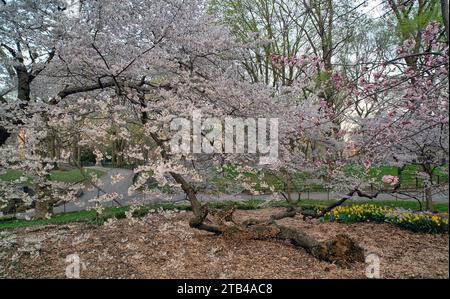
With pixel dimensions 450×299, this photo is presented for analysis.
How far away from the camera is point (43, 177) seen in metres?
4.86

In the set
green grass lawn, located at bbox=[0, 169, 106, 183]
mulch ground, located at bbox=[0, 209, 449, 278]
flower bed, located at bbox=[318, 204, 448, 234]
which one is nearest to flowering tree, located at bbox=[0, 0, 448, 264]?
mulch ground, located at bbox=[0, 209, 449, 278]

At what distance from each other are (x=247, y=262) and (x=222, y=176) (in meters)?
2.56

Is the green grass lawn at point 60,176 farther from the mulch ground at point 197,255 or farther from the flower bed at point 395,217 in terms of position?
the flower bed at point 395,217

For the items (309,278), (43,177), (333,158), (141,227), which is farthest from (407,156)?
(43,177)

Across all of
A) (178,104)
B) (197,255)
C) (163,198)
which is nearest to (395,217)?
(197,255)

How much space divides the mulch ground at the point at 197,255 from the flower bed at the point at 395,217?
17cm

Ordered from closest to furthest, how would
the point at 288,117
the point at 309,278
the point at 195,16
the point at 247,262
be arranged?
the point at 309,278 < the point at 247,262 < the point at 195,16 < the point at 288,117

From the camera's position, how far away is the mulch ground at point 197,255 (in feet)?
13.8

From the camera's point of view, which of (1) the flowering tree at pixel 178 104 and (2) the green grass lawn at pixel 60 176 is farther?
(2) the green grass lawn at pixel 60 176

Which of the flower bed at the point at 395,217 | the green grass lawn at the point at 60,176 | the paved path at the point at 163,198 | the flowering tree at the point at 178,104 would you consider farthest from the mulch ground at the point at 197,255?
the green grass lawn at the point at 60,176

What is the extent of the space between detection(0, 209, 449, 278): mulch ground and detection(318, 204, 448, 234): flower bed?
0.54 ft

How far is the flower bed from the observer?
5.87 metres
